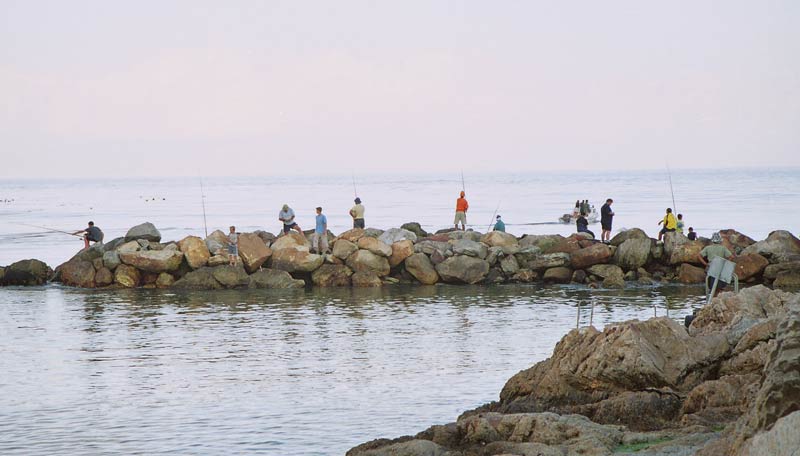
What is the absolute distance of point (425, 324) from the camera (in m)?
23.8

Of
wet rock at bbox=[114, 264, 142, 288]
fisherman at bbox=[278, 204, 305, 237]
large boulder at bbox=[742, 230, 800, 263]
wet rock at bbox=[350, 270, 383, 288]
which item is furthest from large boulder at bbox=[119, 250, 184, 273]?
large boulder at bbox=[742, 230, 800, 263]

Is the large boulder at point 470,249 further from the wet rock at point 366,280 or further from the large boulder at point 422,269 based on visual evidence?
the wet rock at point 366,280

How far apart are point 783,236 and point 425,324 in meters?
12.9

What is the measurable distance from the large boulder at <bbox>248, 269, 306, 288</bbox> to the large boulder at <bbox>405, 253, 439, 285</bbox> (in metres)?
3.22

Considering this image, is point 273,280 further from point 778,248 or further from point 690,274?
point 778,248

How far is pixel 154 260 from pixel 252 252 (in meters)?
2.92

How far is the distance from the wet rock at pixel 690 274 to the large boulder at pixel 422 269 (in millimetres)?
7075

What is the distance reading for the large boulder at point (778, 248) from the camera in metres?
30.1

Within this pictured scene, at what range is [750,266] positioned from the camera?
97.8ft

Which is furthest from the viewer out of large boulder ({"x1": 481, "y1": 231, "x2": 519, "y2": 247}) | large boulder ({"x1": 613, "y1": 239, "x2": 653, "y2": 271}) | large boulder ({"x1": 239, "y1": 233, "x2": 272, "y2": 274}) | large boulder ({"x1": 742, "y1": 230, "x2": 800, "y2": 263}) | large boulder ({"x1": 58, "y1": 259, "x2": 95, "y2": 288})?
large boulder ({"x1": 481, "y1": 231, "x2": 519, "y2": 247})

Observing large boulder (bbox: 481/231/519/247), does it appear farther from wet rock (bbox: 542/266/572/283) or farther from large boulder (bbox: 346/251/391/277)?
large boulder (bbox: 346/251/391/277)

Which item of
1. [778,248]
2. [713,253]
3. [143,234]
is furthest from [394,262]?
[778,248]

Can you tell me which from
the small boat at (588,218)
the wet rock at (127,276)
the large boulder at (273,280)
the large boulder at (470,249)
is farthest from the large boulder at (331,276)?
the small boat at (588,218)

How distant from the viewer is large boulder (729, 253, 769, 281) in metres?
29.7
